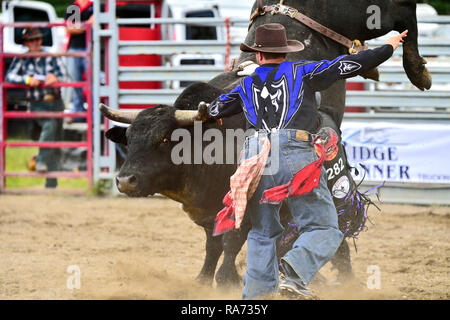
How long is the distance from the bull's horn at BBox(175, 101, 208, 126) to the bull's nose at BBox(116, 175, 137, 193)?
468 millimetres

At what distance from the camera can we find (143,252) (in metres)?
6.25

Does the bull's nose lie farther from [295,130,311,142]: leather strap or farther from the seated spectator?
the seated spectator

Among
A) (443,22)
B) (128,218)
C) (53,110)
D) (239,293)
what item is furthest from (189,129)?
(53,110)

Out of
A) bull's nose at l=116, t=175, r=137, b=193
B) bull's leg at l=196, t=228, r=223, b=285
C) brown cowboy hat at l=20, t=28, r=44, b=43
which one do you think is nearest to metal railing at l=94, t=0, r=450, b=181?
brown cowboy hat at l=20, t=28, r=44, b=43

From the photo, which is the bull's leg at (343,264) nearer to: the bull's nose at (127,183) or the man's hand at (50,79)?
the bull's nose at (127,183)

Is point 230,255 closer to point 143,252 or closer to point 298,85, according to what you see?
point 298,85

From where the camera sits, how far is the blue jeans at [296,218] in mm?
3779

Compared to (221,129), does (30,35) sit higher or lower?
higher

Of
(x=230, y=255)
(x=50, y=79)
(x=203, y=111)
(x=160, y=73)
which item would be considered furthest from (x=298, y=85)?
(x=50, y=79)

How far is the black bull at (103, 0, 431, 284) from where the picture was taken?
14.1 ft

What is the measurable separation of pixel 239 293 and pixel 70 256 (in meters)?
1.99

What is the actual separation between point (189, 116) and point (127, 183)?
1.84ft
